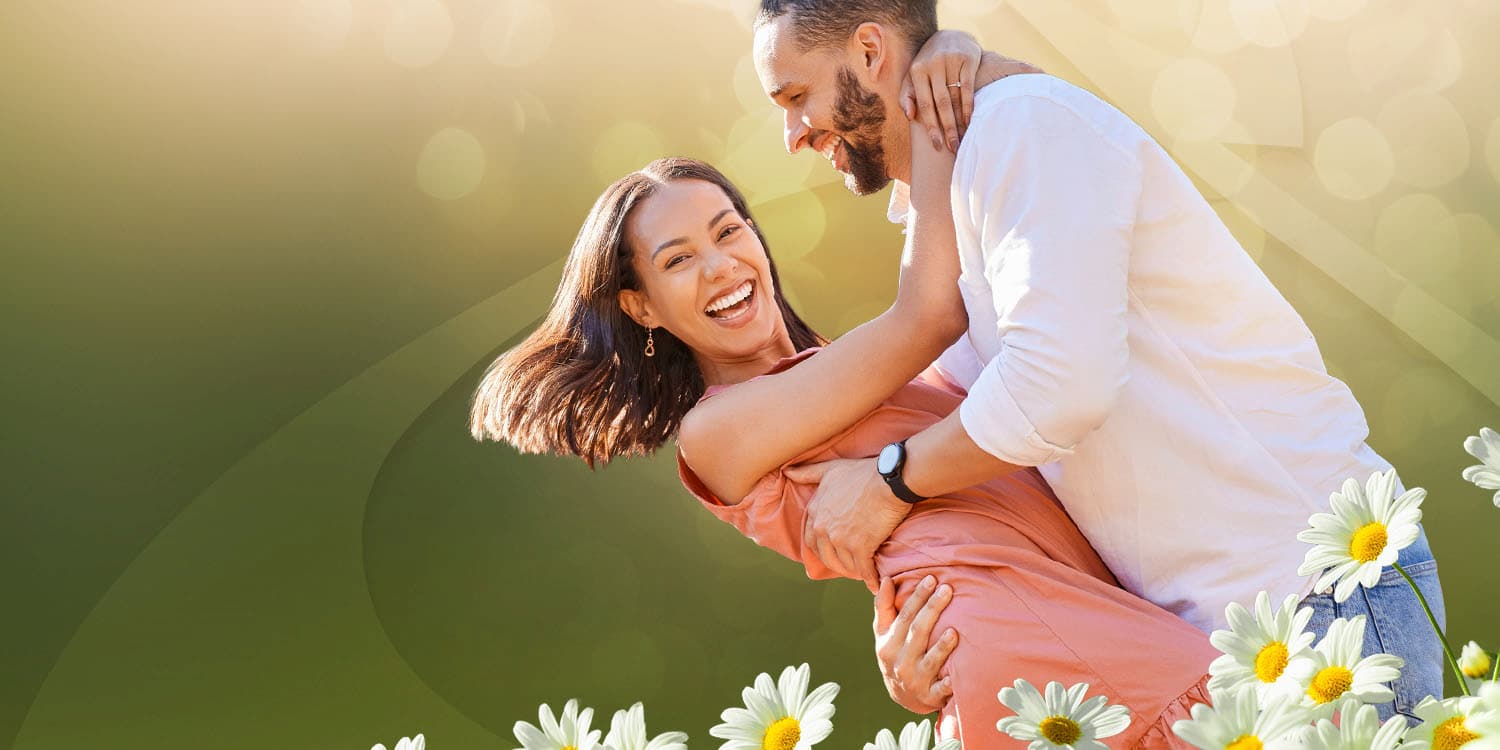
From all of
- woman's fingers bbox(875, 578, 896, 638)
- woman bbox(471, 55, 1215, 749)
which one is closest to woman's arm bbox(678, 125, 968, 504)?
woman bbox(471, 55, 1215, 749)

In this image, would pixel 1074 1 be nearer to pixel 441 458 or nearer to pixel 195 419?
pixel 441 458

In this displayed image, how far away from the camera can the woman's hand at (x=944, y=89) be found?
1.75 meters

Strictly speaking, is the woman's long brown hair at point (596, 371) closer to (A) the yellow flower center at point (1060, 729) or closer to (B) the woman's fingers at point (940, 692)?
(B) the woman's fingers at point (940, 692)

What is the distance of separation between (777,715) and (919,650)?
86 centimetres

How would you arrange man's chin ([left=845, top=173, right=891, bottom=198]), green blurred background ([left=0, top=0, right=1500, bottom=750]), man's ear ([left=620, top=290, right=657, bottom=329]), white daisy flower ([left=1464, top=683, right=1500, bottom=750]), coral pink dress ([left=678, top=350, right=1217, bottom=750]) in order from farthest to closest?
green blurred background ([left=0, top=0, right=1500, bottom=750]) < man's ear ([left=620, top=290, right=657, bottom=329]) < man's chin ([left=845, top=173, right=891, bottom=198]) < coral pink dress ([left=678, top=350, right=1217, bottom=750]) < white daisy flower ([left=1464, top=683, right=1500, bottom=750])

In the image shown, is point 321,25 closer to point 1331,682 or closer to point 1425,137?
point 1425,137

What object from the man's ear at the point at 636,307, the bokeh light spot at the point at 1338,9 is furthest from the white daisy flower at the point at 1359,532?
the bokeh light spot at the point at 1338,9

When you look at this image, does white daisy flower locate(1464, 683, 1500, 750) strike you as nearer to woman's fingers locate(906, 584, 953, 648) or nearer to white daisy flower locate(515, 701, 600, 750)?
white daisy flower locate(515, 701, 600, 750)

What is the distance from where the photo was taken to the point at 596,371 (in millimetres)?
2205

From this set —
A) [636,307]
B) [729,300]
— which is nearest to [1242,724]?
[729,300]

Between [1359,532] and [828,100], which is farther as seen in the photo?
[828,100]

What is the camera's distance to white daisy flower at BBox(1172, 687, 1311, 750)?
660 mm

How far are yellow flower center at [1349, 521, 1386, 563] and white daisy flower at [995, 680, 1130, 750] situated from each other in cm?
17

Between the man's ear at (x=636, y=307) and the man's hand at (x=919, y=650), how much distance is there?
2.43 feet
